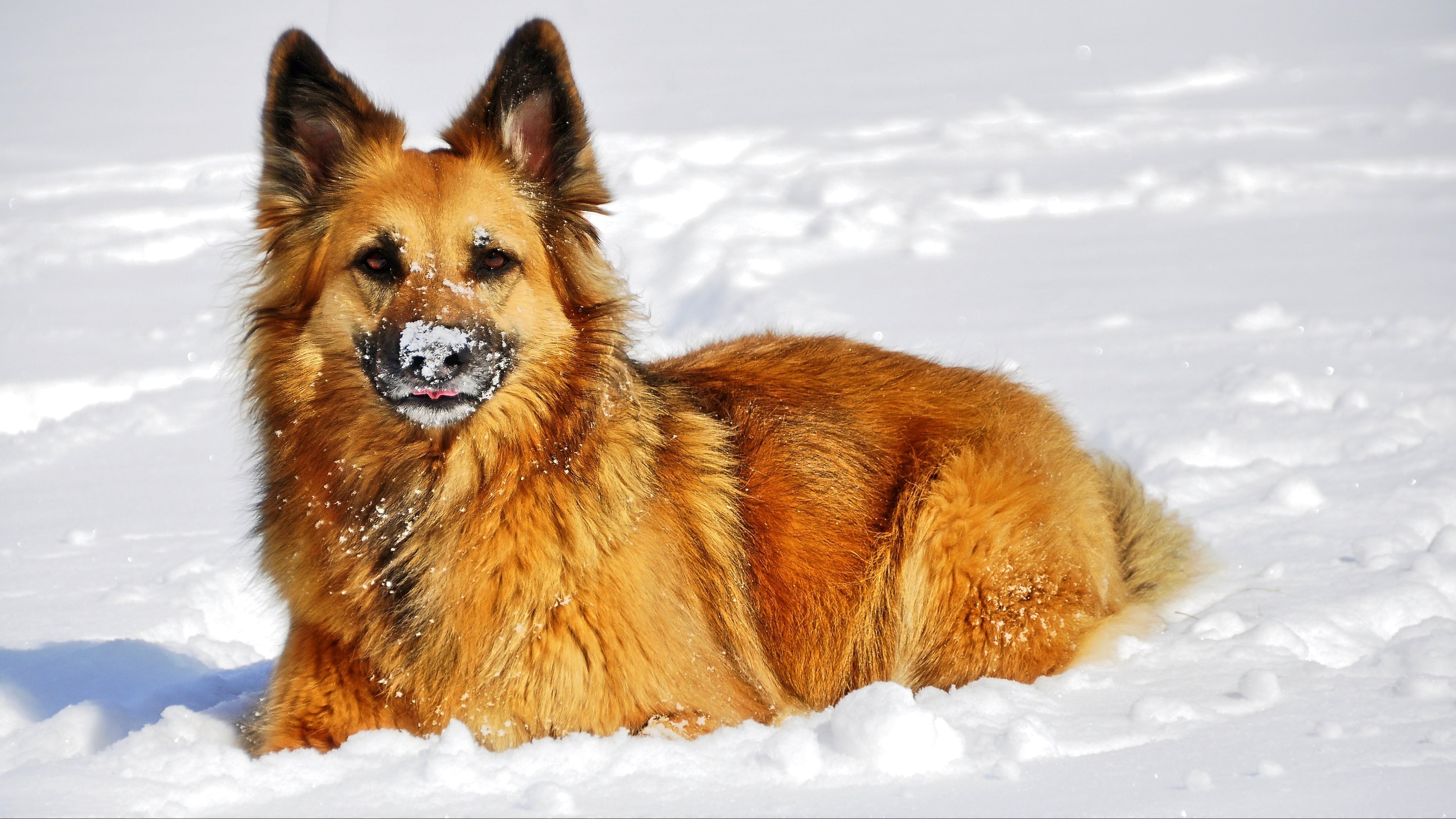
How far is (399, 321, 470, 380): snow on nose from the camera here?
2.80m

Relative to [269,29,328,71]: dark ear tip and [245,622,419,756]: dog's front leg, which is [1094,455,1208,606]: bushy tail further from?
[269,29,328,71]: dark ear tip

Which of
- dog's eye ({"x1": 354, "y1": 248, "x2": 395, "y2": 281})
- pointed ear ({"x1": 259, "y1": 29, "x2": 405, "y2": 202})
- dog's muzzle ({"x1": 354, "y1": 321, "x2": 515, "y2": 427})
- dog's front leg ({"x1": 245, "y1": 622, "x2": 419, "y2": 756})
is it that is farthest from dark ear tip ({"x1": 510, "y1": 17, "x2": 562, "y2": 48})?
dog's front leg ({"x1": 245, "y1": 622, "x2": 419, "y2": 756})

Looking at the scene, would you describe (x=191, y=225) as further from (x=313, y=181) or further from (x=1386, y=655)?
(x=1386, y=655)

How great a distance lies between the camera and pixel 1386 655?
3.17 metres

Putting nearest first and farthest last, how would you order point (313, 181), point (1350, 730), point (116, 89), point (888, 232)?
1. point (1350, 730)
2. point (313, 181)
3. point (888, 232)
4. point (116, 89)

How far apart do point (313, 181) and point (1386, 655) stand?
349 cm

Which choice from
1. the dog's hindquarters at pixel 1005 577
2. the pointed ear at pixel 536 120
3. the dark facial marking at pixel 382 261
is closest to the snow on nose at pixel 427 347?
the dark facial marking at pixel 382 261

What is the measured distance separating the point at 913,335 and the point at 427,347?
17.5 feet

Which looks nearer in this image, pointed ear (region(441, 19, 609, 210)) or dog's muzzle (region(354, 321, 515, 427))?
dog's muzzle (region(354, 321, 515, 427))

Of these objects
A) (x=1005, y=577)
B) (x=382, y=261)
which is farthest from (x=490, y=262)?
(x=1005, y=577)

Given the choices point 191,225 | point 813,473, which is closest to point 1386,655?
point 813,473

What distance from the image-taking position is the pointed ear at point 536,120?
10.4 feet

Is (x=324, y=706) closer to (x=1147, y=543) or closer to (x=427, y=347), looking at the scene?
(x=427, y=347)

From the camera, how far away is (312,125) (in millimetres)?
3227
